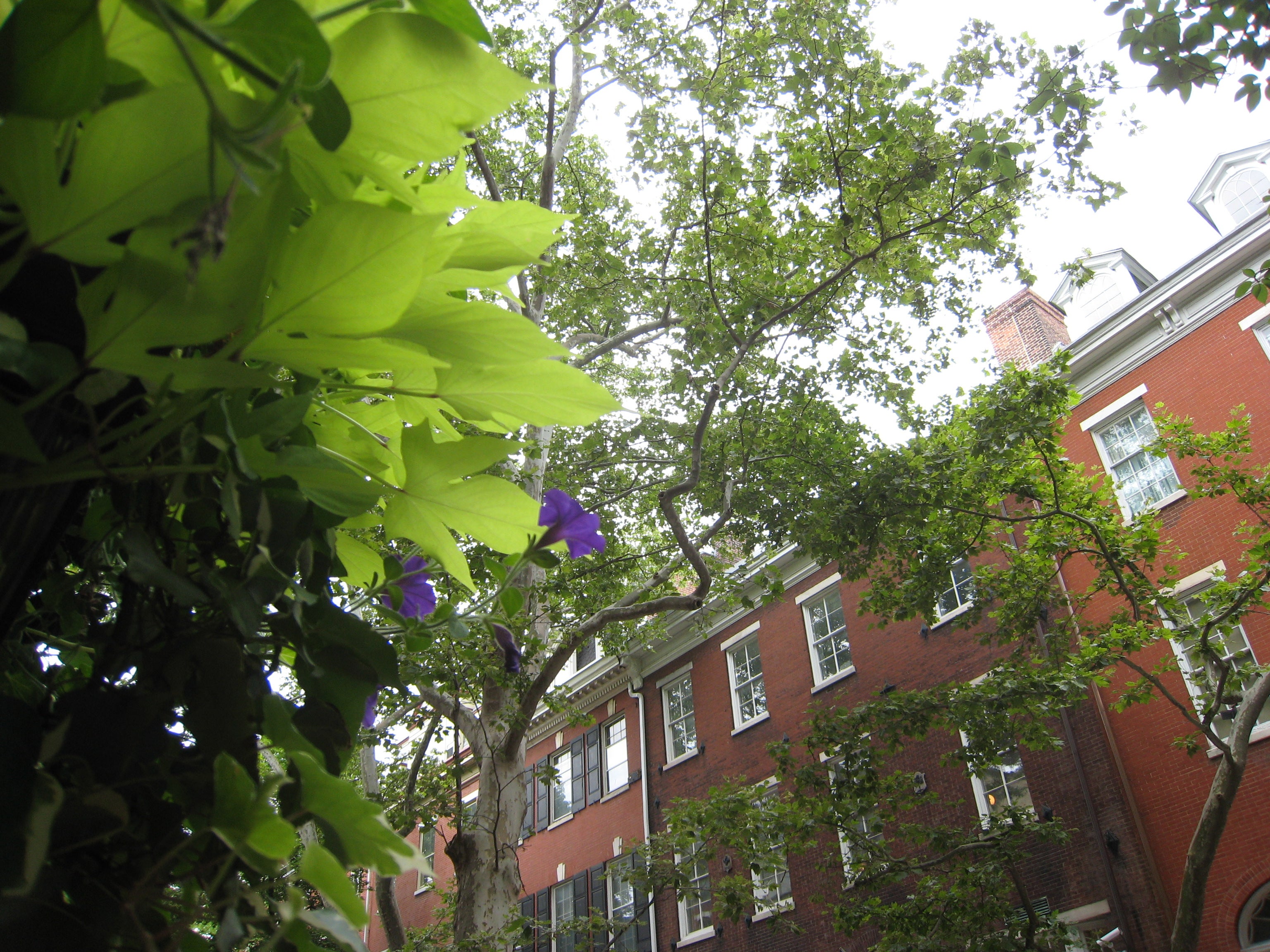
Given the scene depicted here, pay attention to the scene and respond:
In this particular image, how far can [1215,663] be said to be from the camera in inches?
316

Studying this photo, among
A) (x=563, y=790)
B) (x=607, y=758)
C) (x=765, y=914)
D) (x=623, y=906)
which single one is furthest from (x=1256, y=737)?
(x=563, y=790)

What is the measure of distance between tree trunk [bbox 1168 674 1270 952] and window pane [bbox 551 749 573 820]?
47.2 feet

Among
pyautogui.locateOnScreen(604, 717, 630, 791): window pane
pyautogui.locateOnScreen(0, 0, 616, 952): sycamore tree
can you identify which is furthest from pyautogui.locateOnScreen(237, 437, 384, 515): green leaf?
pyautogui.locateOnScreen(604, 717, 630, 791): window pane

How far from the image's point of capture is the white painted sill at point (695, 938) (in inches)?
603

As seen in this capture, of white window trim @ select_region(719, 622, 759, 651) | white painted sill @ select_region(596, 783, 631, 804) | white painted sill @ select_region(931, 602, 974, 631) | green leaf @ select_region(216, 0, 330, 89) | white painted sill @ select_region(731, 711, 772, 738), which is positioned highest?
white window trim @ select_region(719, 622, 759, 651)

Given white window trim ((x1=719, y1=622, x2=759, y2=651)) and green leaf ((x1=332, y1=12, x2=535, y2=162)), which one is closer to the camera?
green leaf ((x1=332, y1=12, x2=535, y2=162))

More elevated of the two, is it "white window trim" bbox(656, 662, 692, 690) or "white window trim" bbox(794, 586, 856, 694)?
"white window trim" bbox(656, 662, 692, 690)

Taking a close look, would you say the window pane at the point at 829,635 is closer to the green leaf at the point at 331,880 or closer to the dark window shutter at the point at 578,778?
the dark window shutter at the point at 578,778

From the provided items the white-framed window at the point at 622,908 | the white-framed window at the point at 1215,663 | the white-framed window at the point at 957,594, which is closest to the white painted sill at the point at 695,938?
the white-framed window at the point at 622,908

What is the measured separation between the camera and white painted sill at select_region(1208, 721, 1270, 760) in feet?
32.7

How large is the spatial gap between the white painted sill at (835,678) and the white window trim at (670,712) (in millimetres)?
2529

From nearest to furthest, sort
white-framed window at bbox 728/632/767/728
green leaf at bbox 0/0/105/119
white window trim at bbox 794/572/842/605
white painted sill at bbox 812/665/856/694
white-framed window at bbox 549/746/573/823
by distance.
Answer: green leaf at bbox 0/0/105/119 → white painted sill at bbox 812/665/856/694 → white window trim at bbox 794/572/842/605 → white-framed window at bbox 728/632/767/728 → white-framed window at bbox 549/746/573/823

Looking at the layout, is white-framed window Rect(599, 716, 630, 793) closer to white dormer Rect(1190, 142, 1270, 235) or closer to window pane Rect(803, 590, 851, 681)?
window pane Rect(803, 590, 851, 681)

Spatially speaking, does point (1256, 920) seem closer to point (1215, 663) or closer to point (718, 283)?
point (1215, 663)
